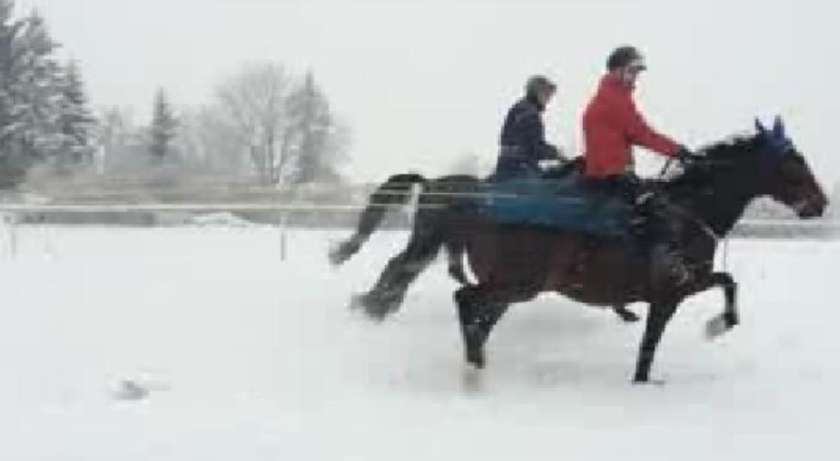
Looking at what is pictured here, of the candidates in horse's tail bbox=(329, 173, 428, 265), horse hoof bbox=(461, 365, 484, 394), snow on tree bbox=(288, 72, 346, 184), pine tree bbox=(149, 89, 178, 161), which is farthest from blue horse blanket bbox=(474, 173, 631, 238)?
snow on tree bbox=(288, 72, 346, 184)

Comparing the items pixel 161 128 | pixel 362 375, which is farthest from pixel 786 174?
pixel 161 128

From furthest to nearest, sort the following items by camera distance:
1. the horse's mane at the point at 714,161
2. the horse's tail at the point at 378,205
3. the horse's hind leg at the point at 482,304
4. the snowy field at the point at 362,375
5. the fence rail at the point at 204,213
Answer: the fence rail at the point at 204,213
the horse's tail at the point at 378,205
the horse's mane at the point at 714,161
the horse's hind leg at the point at 482,304
the snowy field at the point at 362,375

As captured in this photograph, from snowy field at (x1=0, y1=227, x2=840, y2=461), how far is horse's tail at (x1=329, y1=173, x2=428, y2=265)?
56cm

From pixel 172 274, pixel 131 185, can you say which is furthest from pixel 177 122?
pixel 172 274

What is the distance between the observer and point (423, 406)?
10.5 meters

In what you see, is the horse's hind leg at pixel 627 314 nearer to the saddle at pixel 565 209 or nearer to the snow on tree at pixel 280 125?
the saddle at pixel 565 209

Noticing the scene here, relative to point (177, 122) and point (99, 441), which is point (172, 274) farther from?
point (177, 122)

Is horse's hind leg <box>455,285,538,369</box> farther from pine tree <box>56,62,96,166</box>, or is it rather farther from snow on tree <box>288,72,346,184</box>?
snow on tree <box>288,72,346,184</box>

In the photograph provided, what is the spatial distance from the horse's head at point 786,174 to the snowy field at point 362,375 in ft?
4.47

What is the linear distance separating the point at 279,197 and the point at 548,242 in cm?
1575

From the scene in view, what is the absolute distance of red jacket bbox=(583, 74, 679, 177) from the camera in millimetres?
11625

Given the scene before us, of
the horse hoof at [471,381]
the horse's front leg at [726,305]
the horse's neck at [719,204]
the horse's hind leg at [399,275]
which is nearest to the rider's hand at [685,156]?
the horse's neck at [719,204]

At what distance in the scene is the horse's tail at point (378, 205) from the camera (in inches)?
536

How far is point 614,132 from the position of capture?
11648mm
